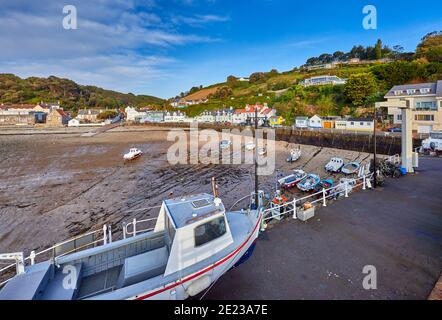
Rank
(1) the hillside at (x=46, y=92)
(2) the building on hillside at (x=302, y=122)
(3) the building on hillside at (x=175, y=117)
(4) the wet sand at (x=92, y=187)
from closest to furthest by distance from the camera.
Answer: (4) the wet sand at (x=92, y=187) < (2) the building on hillside at (x=302, y=122) < (3) the building on hillside at (x=175, y=117) < (1) the hillside at (x=46, y=92)

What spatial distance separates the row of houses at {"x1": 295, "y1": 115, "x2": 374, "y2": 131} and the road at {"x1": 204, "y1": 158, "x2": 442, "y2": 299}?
35150 millimetres

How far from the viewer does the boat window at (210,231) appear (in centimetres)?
464

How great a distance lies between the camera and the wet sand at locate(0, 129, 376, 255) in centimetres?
1387

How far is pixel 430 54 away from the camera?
57.0 metres

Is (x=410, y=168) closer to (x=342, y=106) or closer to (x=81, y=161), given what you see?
(x=81, y=161)

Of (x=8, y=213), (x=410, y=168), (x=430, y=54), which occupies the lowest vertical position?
(x=8, y=213)

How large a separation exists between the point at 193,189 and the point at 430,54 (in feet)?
232

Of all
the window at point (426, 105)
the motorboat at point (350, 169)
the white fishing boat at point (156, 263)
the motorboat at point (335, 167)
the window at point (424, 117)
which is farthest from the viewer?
the window at point (426, 105)

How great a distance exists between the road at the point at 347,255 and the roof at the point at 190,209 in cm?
155

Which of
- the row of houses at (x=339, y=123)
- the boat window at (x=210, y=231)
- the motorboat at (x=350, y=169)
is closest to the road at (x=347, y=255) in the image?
the boat window at (x=210, y=231)

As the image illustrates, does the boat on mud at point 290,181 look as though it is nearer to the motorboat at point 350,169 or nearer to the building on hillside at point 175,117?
the motorboat at point 350,169
